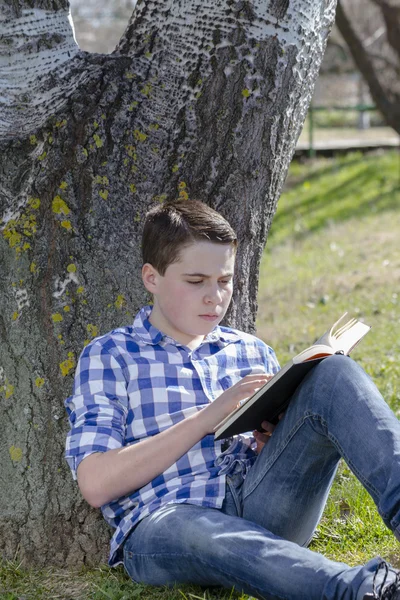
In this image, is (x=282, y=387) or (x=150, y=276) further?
(x=150, y=276)

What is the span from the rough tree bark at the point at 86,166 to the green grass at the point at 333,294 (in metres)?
0.34

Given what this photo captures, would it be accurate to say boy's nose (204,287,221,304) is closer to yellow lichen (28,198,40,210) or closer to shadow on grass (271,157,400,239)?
yellow lichen (28,198,40,210)

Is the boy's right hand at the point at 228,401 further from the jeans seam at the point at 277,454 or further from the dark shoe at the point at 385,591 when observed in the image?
the dark shoe at the point at 385,591

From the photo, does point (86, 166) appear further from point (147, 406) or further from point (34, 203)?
point (147, 406)

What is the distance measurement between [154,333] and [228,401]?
1.31 feet

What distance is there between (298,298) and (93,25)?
11961mm

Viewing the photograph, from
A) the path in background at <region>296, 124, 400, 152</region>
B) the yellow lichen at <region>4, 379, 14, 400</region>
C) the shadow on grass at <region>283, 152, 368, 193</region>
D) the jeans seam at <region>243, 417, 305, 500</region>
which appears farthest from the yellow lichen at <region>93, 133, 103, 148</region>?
the path in background at <region>296, 124, 400, 152</region>

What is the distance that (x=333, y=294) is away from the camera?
24.3 ft

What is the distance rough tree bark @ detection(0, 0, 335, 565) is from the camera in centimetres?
301

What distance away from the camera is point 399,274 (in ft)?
25.3

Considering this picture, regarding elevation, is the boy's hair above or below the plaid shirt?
above

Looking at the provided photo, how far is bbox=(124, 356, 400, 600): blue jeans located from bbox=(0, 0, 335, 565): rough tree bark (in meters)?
0.64

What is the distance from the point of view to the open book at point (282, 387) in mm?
2369

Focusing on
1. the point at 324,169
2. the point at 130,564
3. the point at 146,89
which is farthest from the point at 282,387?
the point at 324,169
